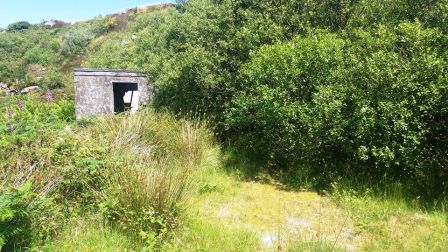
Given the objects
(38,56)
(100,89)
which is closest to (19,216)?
(100,89)

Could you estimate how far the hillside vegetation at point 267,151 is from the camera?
424 centimetres

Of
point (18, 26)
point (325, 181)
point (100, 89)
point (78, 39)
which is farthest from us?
point (18, 26)

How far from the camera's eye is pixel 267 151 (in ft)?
26.2

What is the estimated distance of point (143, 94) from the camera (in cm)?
1230

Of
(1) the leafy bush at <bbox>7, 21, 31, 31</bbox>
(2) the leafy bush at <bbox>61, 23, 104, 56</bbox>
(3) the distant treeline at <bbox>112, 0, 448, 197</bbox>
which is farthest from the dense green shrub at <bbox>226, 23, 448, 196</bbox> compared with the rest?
(1) the leafy bush at <bbox>7, 21, 31, 31</bbox>

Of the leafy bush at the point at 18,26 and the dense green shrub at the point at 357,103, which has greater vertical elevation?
the leafy bush at the point at 18,26

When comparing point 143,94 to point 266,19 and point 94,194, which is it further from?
point 94,194

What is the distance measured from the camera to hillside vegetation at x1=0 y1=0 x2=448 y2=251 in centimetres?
424

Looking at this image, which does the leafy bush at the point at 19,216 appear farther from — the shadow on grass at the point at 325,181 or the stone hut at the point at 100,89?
the stone hut at the point at 100,89

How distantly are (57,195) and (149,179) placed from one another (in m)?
1.22

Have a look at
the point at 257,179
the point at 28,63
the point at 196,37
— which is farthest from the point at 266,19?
the point at 28,63

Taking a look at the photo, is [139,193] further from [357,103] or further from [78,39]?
[78,39]

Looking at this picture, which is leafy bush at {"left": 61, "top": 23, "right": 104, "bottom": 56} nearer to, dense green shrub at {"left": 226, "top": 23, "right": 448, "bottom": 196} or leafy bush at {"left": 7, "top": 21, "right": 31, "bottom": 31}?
leafy bush at {"left": 7, "top": 21, "right": 31, "bottom": 31}

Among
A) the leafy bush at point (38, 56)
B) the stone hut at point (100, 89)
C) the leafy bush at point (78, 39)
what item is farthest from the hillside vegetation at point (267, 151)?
the leafy bush at point (38, 56)
